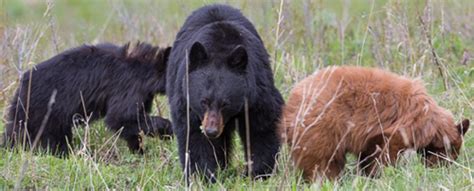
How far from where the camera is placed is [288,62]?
930 cm

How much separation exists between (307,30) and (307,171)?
13.4ft

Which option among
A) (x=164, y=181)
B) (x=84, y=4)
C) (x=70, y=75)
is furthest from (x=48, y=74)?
(x=84, y=4)

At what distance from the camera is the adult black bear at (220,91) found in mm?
6289

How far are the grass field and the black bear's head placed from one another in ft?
1.51

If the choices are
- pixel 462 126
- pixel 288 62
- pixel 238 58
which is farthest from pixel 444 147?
pixel 288 62

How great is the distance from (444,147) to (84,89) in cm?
321

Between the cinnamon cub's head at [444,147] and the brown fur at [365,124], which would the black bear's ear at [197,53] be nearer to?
the brown fur at [365,124]

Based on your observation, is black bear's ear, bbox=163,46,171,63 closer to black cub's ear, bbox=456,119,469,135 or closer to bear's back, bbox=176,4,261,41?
bear's back, bbox=176,4,261,41

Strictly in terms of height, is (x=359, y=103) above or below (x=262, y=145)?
above

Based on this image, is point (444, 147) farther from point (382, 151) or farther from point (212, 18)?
point (212, 18)

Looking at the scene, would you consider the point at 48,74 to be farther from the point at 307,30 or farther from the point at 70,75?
the point at 307,30

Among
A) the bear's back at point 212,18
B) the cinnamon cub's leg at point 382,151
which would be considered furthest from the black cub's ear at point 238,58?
the cinnamon cub's leg at point 382,151

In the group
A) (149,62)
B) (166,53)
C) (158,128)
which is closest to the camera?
(158,128)

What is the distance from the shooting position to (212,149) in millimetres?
6695
